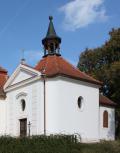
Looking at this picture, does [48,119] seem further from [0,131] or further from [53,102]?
[0,131]

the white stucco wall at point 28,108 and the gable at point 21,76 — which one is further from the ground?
the gable at point 21,76

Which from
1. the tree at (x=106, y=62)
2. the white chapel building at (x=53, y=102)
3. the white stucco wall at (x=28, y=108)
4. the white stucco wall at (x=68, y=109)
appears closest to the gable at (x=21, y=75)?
the white chapel building at (x=53, y=102)

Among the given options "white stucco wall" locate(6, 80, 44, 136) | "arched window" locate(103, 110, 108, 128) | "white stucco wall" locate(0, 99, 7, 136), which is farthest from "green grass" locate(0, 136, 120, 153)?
"white stucco wall" locate(0, 99, 7, 136)

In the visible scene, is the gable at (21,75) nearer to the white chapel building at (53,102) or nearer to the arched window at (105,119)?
the white chapel building at (53,102)

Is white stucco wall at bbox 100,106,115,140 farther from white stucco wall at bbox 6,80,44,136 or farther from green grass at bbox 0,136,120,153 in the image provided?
green grass at bbox 0,136,120,153

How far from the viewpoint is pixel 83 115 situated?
1224 inches

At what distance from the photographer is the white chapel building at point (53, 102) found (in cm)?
2970

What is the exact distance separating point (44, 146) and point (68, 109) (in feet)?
21.7

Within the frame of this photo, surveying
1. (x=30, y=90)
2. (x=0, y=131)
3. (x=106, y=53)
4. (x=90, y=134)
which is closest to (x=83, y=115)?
(x=90, y=134)

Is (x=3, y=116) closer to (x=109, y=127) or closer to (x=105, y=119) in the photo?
(x=105, y=119)

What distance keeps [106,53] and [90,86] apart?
9971mm

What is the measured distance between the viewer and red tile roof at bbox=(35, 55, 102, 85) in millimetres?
30214

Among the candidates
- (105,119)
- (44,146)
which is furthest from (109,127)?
(44,146)

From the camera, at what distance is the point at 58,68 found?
30.9m
